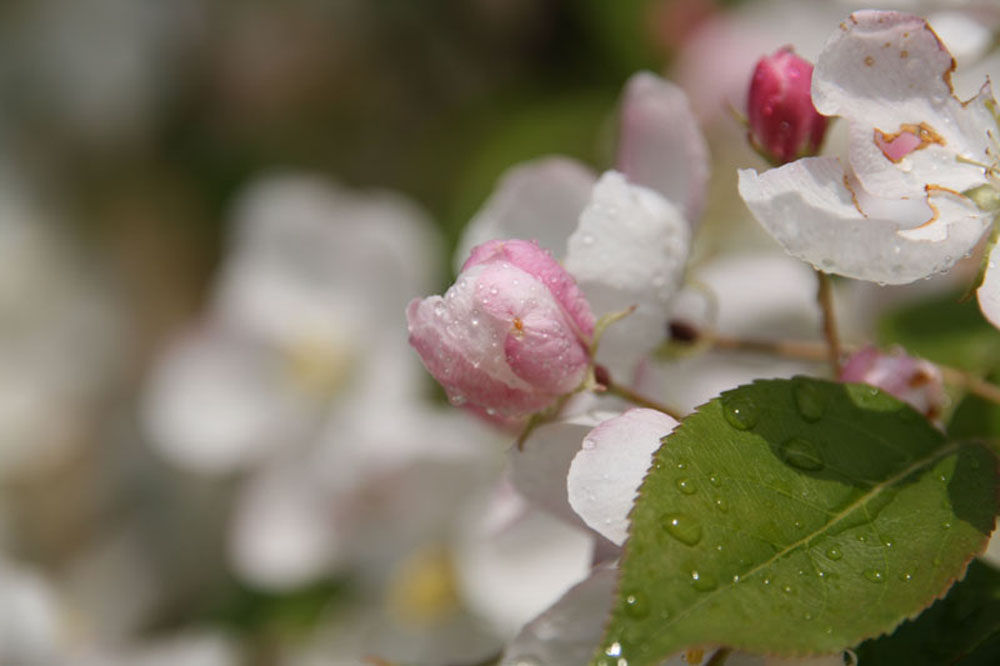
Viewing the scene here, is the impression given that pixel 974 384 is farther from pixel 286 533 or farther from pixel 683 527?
pixel 286 533

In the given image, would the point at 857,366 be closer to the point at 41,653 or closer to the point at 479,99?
the point at 41,653

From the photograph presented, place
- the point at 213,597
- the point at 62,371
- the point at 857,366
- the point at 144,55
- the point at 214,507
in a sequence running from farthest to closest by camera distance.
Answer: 1. the point at 144,55
2. the point at 62,371
3. the point at 214,507
4. the point at 213,597
5. the point at 857,366

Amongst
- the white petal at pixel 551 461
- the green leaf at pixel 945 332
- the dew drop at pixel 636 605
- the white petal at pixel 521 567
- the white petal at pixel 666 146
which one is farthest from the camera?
the white petal at pixel 521 567

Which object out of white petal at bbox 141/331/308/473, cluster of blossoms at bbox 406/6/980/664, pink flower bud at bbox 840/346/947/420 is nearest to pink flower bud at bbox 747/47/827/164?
cluster of blossoms at bbox 406/6/980/664

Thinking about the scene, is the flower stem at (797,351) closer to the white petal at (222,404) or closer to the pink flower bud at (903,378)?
the pink flower bud at (903,378)

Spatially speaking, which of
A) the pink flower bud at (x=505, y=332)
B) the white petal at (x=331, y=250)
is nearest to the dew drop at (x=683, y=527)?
the pink flower bud at (x=505, y=332)

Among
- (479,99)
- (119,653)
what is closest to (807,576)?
(119,653)
